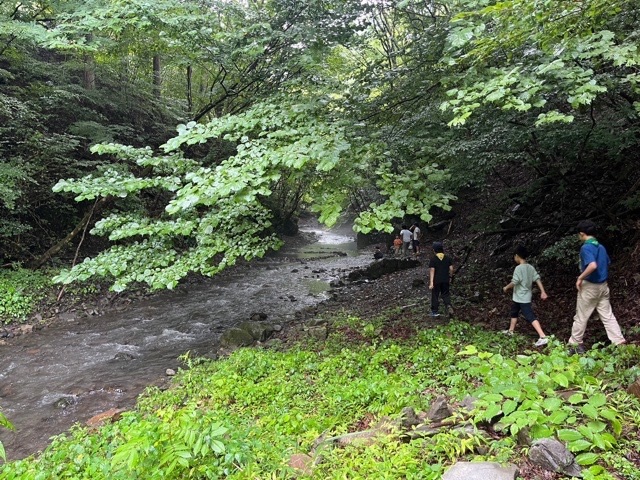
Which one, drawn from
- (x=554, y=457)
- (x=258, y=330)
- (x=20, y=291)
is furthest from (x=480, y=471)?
(x=20, y=291)

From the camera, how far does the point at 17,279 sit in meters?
12.4

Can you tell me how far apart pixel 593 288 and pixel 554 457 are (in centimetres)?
397

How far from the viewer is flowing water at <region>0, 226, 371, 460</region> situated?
7.02 meters

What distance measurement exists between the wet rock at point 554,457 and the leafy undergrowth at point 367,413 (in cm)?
6

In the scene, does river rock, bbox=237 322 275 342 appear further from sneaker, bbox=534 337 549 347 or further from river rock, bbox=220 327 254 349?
sneaker, bbox=534 337 549 347

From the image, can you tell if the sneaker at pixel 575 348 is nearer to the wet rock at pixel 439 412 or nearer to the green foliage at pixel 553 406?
the green foliage at pixel 553 406

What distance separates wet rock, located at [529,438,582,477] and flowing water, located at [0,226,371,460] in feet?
22.2

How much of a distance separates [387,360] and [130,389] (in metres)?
5.16

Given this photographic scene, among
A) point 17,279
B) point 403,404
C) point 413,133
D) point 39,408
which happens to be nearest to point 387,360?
point 403,404

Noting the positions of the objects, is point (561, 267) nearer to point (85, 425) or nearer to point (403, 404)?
point (403, 404)

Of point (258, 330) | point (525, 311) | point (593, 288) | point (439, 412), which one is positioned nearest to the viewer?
point (439, 412)

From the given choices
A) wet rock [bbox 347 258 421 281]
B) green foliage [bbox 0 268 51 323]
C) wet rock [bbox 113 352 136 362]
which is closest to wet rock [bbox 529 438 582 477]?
wet rock [bbox 113 352 136 362]

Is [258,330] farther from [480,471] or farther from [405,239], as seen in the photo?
[405,239]

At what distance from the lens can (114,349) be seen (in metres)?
9.90
